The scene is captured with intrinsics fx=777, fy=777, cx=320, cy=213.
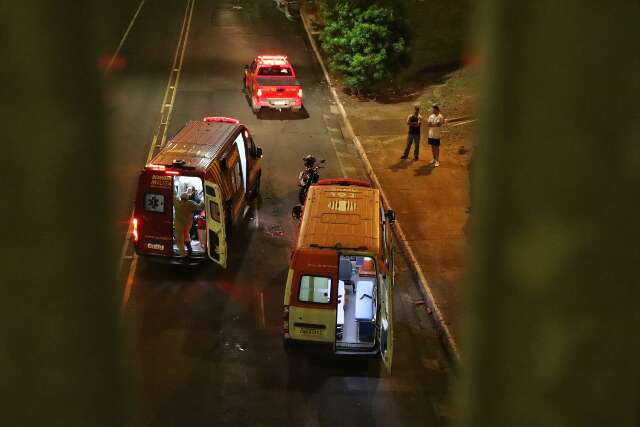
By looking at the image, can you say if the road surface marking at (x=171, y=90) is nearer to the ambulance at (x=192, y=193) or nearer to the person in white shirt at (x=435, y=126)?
the ambulance at (x=192, y=193)

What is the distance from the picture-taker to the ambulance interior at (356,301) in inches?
455

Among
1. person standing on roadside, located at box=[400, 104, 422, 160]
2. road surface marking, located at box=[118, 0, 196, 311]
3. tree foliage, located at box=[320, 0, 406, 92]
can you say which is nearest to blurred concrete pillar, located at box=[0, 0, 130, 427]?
road surface marking, located at box=[118, 0, 196, 311]

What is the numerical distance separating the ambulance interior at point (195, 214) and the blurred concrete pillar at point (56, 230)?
38.6ft

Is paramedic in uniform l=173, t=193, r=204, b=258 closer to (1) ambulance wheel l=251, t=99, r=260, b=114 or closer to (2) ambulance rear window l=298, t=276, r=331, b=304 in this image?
(2) ambulance rear window l=298, t=276, r=331, b=304

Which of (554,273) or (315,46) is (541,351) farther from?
(315,46)

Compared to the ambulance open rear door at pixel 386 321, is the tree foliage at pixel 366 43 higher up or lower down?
higher up

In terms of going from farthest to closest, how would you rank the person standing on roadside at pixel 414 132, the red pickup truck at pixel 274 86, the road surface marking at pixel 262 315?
the red pickup truck at pixel 274 86 < the person standing on roadside at pixel 414 132 < the road surface marking at pixel 262 315

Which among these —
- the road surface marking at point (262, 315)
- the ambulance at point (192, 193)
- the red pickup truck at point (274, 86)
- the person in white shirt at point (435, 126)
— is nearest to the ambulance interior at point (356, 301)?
the road surface marking at point (262, 315)

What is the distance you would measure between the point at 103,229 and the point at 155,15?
38169 millimetres

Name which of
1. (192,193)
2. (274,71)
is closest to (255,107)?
(274,71)

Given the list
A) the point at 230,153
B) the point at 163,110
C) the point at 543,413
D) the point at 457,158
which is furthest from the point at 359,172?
the point at 543,413

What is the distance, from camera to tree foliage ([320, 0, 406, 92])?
971 inches

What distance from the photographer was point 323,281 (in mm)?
10570

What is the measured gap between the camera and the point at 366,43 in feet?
81.2
